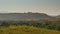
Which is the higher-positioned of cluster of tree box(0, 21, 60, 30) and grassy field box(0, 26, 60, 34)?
cluster of tree box(0, 21, 60, 30)

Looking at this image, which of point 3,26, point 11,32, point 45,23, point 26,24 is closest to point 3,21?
point 3,26

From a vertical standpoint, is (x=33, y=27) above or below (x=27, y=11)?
below

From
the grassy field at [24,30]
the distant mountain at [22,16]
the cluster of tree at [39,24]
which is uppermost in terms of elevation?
the distant mountain at [22,16]

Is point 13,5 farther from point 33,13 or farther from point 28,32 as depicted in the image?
point 28,32

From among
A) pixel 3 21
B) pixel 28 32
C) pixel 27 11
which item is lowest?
pixel 28 32

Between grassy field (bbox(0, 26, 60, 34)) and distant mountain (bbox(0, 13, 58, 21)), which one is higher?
→ distant mountain (bbox(0, 13, 58, 21))

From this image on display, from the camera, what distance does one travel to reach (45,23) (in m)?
1.79

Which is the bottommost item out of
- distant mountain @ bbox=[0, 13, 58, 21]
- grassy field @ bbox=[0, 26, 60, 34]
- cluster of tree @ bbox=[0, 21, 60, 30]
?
grassy field @ bbox=[0, 26, 60, 34]

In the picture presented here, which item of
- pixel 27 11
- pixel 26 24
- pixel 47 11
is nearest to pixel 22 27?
pixel 26 24

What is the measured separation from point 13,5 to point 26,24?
0.96ft

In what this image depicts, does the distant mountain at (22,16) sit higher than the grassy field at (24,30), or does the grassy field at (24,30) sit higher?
the distant mountain at (22,16)

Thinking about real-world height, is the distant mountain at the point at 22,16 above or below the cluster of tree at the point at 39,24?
above

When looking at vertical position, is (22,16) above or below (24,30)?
above

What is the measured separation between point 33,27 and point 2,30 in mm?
381
